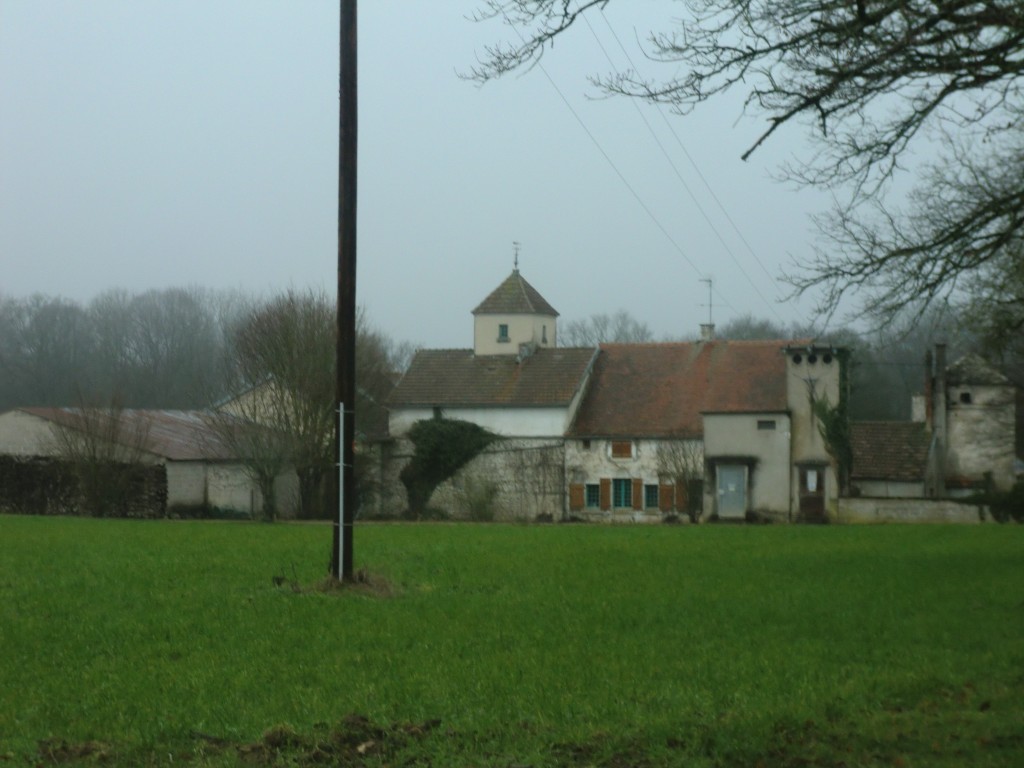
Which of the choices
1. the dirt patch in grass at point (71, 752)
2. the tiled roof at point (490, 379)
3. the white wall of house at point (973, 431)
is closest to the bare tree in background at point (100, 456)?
the tiled roof at point (490, 379)

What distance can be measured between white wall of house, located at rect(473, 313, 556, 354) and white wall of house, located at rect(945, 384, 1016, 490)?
20.4 metres

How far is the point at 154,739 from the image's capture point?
26.8ft

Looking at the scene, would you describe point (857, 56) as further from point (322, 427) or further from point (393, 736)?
point (322, 427)

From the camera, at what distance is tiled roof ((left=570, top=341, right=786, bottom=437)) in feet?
185

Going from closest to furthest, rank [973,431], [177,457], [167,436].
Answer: [177,457], [167,436], [973,431]

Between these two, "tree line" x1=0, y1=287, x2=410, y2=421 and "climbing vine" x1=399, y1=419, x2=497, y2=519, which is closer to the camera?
"climbing vine" x1=399, y1=419, x2=497, y2=519

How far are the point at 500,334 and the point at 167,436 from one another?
1682 centimetres

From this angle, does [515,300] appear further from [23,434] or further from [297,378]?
[23,434]

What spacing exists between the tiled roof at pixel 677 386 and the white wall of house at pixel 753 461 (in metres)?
1.00

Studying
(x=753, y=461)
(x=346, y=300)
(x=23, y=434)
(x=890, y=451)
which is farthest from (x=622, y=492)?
(x=346, y=300)

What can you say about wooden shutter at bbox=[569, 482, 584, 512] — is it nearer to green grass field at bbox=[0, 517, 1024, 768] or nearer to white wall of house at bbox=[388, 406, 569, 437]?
white wall of house at bbox=[388, 406, 569, 437]

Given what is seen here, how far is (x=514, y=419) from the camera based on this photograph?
5803 centimetres

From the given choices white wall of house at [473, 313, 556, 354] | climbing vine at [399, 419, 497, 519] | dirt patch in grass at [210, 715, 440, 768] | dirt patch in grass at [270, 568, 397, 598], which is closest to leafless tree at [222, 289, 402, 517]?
climbing vine at [399, 419, 497, 519]

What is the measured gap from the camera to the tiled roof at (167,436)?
2076 inches
